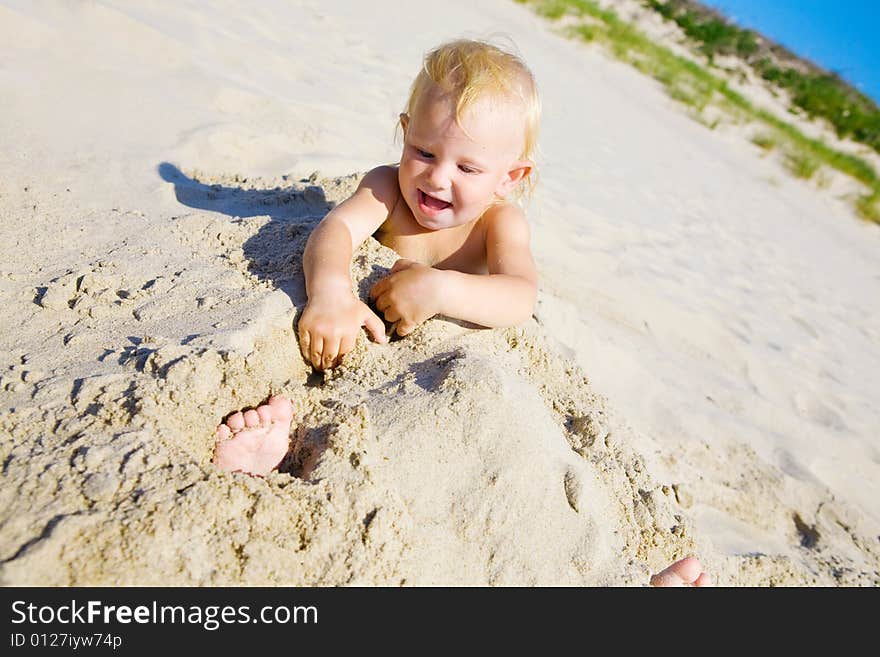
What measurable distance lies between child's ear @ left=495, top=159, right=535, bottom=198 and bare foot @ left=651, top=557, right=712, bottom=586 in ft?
3.86

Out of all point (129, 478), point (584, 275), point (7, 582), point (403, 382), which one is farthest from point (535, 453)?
point (584, 275)

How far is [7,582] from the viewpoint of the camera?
95 cm

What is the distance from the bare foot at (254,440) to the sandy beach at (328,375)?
0.04 m

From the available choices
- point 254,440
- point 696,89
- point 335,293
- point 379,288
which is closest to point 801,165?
point 696,89

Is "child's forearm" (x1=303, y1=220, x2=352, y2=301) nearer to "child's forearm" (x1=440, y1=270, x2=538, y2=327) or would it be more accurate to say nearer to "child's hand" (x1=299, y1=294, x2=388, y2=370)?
"child's hand" (x1=299, y1=294, x2=388, y2=370)

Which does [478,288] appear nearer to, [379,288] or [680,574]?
[379,288]

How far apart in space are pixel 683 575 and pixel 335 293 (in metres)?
1.07

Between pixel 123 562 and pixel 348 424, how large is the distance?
519 mm

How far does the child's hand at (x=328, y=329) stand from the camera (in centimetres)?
166

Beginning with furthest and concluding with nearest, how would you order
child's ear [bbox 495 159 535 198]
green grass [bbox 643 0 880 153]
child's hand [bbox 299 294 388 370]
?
green grass [bbox 643 0 880 153] < child's ear [bbox 495 159 535 198] < child's hand [bbox 299 294 388 370]

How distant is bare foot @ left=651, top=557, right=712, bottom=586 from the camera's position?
1499 millimetres

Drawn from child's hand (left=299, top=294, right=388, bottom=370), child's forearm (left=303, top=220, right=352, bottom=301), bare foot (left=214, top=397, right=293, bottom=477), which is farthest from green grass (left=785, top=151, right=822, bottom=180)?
bare foot (left=214, top=397, right=293, bottom=477)

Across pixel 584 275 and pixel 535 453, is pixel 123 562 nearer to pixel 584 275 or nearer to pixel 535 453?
pixel 535 453

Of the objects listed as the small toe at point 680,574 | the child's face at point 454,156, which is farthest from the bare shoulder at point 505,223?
the small toe at point 680,574
